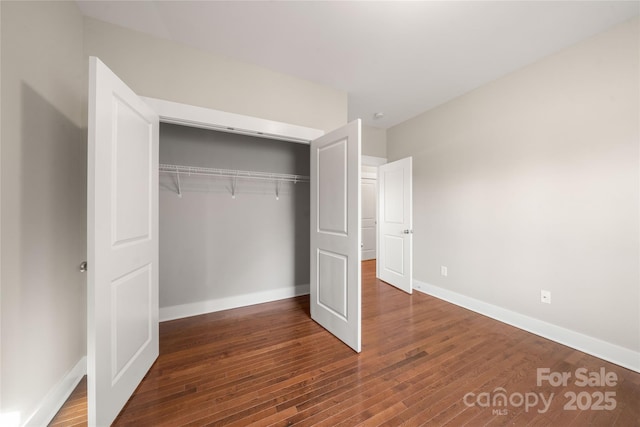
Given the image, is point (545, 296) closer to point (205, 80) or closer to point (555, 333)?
point (555, 333)

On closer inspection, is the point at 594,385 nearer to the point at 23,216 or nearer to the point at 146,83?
the point at 23,216

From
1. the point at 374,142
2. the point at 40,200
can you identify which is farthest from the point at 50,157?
the point at 374,142

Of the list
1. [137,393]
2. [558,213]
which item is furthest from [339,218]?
[558,213]

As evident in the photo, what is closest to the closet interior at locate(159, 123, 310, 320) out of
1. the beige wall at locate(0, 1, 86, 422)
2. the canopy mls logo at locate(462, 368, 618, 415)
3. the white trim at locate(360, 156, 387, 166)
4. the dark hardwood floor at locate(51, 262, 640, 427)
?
the dark hardwood floor at locate(51, 262, 640, 427)

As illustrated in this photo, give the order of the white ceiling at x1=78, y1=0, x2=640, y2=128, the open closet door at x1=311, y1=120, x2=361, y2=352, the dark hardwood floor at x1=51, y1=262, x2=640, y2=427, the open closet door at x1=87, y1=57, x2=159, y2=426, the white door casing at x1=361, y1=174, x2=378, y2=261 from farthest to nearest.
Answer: the white door casing at x1=361, y1=174, x2=378, y2=261 → the open closet door at x1=311, y1=120, x2=361, y2=352 → the white ceiling at x1=78, y1=0, x2=640, y2=128 → the dark hardwood floor at x1=51, y1=262, x2=640, y2=427 → the open closet door at x1=87, y1=57, x2=159, y2=426

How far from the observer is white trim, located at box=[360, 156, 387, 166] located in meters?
4.02

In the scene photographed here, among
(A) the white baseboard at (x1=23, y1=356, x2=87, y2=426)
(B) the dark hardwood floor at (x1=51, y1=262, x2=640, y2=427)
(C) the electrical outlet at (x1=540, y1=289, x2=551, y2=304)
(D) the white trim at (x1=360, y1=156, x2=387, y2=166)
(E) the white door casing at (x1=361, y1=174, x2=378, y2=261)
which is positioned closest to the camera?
(A) the white baseboard at (x1=23, y1=356, x2=87, y2=426)

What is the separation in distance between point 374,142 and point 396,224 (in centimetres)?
155

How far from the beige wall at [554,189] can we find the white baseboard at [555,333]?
0.18 feet

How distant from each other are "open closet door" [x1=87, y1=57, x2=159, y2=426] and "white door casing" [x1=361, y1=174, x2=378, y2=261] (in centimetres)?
467

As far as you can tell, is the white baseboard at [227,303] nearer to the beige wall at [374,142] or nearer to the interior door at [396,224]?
the interior door at [396,224]

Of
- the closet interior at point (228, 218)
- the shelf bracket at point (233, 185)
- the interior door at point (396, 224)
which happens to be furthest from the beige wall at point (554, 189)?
the shelf bracket at point (233, 185)

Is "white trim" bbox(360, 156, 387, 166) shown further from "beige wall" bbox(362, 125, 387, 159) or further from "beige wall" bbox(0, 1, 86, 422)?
"beige wall" bbox(0, 1, 86, 422)

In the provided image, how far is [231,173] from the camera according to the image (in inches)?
109
